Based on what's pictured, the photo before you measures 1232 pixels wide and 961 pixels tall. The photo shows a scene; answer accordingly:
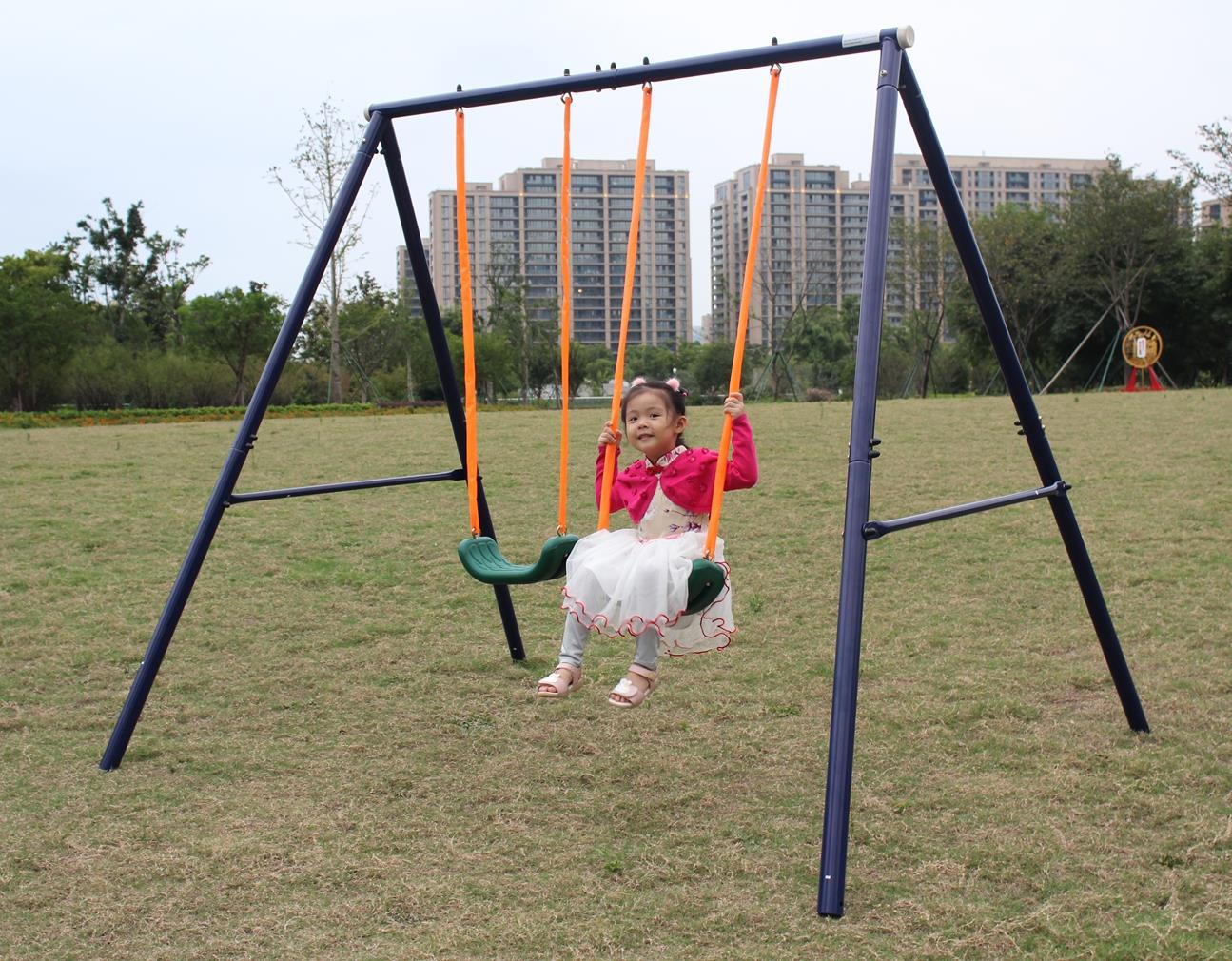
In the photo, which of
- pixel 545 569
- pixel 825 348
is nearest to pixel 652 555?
pixel 545 569

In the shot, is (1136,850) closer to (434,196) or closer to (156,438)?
(156,438)

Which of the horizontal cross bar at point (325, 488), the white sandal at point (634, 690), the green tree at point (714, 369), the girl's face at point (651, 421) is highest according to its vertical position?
the green tree at point (714, 369)

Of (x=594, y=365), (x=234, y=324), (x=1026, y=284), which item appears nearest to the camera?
(x=234, y=324)

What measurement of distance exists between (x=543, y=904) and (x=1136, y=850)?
5.39 feet

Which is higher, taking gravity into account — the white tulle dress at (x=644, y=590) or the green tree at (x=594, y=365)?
the green tree at (x=594, y=365)

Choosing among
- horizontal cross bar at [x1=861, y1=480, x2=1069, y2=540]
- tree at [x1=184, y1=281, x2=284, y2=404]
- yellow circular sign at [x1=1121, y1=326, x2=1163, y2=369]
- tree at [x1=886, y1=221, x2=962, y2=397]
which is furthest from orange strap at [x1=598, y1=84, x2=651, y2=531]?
tree at [x1=886, y1=221, x2=962, y2=397]

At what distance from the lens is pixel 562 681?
3904mm

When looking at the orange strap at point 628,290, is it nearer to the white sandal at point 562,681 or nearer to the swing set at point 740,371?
the swing set at point 740,371

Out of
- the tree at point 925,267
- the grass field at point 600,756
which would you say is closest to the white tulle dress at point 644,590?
the grass field at point 600,756

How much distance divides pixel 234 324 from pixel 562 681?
2834cm

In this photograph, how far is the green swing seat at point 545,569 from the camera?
12.0 feet

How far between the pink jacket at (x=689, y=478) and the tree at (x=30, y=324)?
27.7 meters

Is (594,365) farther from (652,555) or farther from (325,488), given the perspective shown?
(652,555)

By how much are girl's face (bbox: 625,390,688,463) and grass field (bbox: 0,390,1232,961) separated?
113 cm
